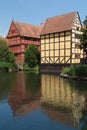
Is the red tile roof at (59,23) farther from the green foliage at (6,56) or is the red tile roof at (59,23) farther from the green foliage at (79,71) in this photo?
the green foliage at (79,71)

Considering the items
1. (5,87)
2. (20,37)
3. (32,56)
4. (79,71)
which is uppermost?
(20,37)

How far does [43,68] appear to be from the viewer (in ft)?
199

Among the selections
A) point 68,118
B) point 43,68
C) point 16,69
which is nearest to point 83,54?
point 43,68

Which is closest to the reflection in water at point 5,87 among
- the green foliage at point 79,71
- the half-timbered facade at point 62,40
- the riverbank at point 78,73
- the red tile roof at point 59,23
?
the riverbank at point 78,73

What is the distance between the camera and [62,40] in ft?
184

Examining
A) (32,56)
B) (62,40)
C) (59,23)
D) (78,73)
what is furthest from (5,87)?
(32,56)

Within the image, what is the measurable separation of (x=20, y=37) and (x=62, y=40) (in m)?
20.0

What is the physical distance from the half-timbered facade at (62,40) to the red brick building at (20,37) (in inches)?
530

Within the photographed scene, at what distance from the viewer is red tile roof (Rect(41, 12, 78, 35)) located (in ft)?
183

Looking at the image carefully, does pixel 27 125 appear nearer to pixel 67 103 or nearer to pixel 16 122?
pixel 16 122

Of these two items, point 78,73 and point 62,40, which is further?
point 62,40

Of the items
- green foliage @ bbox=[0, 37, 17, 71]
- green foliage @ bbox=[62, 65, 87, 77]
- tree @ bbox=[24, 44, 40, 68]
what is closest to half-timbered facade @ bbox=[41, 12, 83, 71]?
tree @ bbox=[24, 44, 40, 68]

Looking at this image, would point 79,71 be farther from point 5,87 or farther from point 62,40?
point 62,40

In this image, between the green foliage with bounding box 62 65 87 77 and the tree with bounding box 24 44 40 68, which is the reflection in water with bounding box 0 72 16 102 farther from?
the tree with bounding box 24 44 40 68
